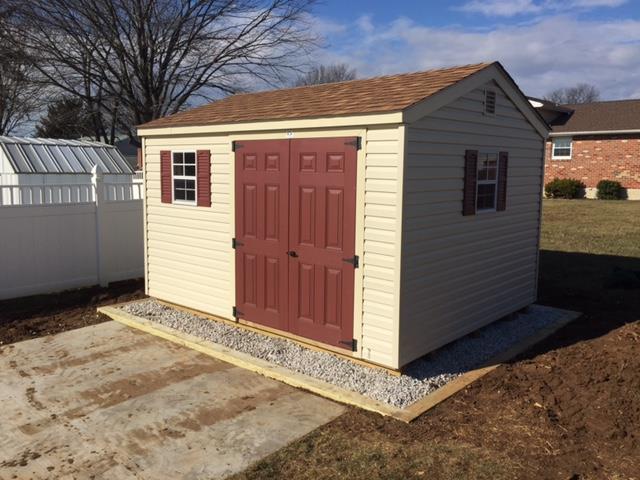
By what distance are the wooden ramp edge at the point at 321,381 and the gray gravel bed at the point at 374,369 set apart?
0.09 m

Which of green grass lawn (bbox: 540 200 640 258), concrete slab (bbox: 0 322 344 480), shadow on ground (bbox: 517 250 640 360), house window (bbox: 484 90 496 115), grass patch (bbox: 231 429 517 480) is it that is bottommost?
concrete slab (bbox: 0 322 344 480)

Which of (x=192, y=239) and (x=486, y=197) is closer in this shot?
(x=486, y=197)

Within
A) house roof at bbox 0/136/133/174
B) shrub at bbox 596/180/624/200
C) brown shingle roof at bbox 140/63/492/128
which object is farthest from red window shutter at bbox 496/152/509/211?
shrub at bbox 596/180/624/200

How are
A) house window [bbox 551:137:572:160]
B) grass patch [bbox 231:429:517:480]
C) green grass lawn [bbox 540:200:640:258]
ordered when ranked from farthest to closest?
house window [bbox 551:137:572:160]
green grass lawn [bbox 540:200:640:258]
grass patch [bbox 231:429:517:480]

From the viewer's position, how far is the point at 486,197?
6.93 m

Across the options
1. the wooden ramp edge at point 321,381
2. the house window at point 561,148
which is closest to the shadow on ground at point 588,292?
the wooden ramp edge at point 321,381

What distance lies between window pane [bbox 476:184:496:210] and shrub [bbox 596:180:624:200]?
22613 millimetres

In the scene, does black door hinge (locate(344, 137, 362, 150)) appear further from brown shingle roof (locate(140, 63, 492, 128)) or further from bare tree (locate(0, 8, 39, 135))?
bare tree (locate(0, 8, 39, 135))

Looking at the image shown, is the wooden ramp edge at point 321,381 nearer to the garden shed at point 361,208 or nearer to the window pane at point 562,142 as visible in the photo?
the garden shed at point 361,208

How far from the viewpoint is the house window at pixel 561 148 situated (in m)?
28.7

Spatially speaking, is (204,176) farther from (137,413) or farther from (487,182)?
(487,182)

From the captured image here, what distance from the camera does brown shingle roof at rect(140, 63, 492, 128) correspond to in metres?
5.83

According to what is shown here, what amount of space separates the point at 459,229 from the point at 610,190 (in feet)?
77.2

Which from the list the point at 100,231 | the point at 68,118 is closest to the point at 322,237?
the point at 100,231
